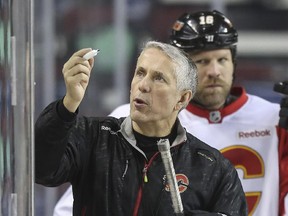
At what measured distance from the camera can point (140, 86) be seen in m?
3.18

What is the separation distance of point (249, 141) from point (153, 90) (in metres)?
1.03

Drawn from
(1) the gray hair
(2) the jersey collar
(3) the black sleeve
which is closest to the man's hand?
(3) the black sleeve

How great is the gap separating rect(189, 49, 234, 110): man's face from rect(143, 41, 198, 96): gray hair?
672mm

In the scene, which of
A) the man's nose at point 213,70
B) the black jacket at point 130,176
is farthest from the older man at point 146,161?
the man's nose at point 213,70

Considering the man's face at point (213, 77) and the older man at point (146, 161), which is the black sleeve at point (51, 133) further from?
the man's face at point (213, 77)

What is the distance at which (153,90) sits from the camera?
3.20 meters

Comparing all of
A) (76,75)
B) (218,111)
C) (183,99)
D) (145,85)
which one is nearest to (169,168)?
(76,75)

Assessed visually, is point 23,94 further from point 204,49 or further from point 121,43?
point 121,43

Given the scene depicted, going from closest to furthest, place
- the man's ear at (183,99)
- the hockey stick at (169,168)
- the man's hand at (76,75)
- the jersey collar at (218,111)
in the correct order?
the hockey stick at (169,168), the man's hand at (76,75), the man's ear at (183,99), the jersey collar at (218,111)

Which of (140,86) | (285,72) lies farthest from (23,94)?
(285,72)

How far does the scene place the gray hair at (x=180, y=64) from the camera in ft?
10.7

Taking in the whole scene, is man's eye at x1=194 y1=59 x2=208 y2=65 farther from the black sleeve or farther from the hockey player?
the black sleeve

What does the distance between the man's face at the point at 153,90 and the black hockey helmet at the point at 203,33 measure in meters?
0.83

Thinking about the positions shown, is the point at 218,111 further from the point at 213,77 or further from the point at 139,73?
the point at 139,73
